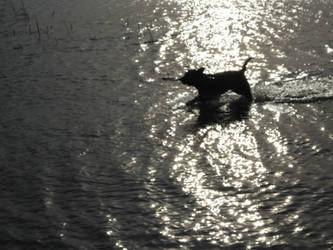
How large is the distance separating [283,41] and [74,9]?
9539 mm

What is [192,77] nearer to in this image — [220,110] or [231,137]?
[220,110]

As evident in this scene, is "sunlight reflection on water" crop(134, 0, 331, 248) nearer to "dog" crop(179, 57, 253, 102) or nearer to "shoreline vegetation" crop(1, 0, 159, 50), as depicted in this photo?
"dog" crop(179, 57, 253, 102)

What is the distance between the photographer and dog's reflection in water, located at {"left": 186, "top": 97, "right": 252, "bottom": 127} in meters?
12.8

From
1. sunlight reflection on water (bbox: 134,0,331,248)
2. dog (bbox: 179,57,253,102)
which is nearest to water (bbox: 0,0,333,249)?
sunlight reflection on water (bbox: 134,0,331,248)

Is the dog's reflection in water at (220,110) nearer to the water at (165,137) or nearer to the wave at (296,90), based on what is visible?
the water at (165,137)

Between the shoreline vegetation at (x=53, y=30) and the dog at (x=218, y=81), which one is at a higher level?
the shoreline vegetation at (x=53, y=30)

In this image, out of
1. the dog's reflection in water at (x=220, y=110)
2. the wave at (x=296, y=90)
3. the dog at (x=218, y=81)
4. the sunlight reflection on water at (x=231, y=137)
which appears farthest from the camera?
the wave at (x=296, y=90)

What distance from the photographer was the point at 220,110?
44.0 ft

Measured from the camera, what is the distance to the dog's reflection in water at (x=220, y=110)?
1281cm

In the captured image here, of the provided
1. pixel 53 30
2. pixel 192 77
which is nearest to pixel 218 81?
pixel 192 77

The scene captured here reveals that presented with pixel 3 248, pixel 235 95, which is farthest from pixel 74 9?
pixel 3 248

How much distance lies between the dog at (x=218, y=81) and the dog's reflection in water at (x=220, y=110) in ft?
0.94

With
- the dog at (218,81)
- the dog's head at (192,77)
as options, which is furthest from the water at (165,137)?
the dog's head at (192,77)

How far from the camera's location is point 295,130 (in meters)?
11.9
